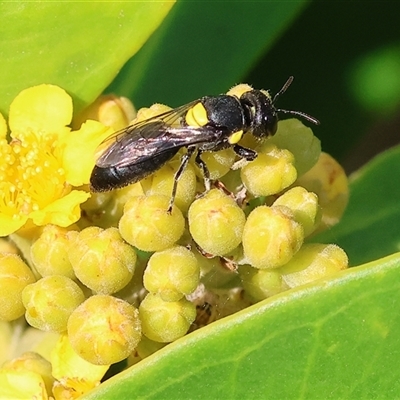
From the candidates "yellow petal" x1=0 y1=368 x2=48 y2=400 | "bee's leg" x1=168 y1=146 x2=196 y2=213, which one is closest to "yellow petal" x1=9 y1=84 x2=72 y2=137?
"bee's leg" x1=168 y1=146 x2=196 y2=213

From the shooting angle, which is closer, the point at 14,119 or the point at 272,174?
the point at 272,174

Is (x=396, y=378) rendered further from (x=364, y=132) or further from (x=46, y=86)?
(x=364, y=132)

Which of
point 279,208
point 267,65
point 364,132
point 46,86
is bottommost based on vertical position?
point 364,132

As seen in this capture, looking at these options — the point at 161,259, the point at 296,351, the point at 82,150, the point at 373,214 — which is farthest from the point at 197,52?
the point at 296,351

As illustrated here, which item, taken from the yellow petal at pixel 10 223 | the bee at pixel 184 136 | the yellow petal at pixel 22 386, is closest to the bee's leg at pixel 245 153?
the bee at pixel 184 136

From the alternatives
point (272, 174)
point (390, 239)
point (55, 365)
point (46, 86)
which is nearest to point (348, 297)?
point (272, 174)

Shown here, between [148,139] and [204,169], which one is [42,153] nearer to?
[148,139]

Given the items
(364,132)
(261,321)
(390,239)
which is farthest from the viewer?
(364,132)

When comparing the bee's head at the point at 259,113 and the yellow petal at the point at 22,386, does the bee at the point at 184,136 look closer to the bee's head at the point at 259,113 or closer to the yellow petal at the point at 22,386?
the bee's head at the point at 259,113

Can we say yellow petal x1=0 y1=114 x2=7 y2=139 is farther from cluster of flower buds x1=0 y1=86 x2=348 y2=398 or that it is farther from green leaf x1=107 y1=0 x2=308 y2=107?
green leaf x1=107 y1=0 x2=308 y2=107
